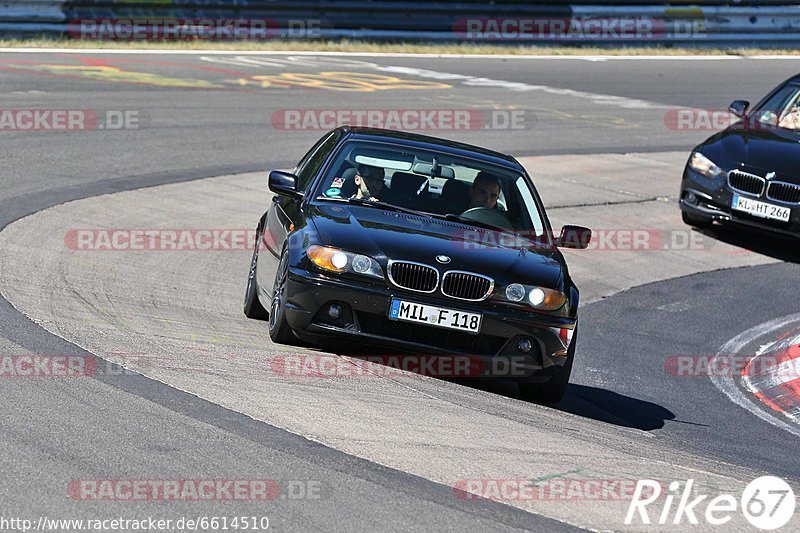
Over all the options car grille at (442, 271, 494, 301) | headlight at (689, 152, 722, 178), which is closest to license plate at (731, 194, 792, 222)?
headlight at (689, 152, 722, 178)

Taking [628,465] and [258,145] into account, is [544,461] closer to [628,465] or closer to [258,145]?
[628,465]

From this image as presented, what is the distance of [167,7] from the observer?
2466cm

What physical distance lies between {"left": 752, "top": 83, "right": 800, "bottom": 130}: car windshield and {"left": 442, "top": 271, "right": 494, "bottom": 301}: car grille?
8.05m

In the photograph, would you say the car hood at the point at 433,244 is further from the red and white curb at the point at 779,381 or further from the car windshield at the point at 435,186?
the red and white curb at the point at 779,381

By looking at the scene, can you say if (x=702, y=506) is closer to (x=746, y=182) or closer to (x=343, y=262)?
(x=343, y=262)

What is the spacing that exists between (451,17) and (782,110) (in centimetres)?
1436

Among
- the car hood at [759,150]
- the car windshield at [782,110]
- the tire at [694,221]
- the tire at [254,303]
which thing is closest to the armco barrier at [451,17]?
the tire at [694,221]

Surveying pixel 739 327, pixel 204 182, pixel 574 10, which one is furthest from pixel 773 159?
pixel 574 10

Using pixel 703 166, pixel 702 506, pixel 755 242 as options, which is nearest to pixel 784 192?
pixel 703 166

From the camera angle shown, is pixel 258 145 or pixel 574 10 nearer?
pixel 258 145

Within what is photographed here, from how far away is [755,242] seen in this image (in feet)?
48.0

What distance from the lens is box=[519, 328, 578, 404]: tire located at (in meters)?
7.64

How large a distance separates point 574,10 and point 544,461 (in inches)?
961

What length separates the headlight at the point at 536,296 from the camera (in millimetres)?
7430
